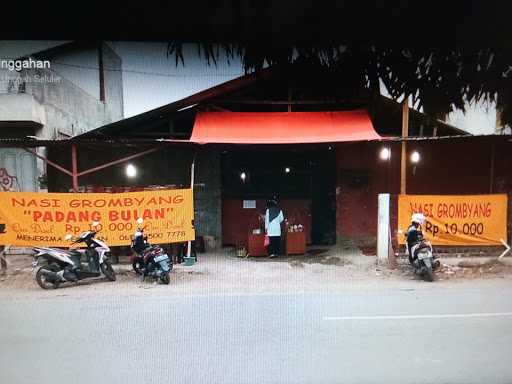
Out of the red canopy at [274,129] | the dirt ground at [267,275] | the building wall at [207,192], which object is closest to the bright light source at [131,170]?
the building wall at [207,192]

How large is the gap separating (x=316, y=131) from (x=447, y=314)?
4.10 m

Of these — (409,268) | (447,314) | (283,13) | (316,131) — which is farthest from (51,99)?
(409,268)

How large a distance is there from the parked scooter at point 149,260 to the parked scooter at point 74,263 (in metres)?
0.45

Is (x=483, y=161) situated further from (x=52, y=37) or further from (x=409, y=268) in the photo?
(x=52, y=37)

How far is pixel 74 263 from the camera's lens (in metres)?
5.64

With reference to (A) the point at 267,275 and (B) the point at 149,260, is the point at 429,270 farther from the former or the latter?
(B) the point at 149,260

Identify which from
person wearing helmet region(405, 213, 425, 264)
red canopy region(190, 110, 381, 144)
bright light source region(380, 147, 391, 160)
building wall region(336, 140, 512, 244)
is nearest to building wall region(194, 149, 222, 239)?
red canopy region(190, 110, 381, 144)

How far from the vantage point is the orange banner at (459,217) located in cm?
667

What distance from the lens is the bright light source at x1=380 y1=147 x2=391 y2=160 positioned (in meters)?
8.15

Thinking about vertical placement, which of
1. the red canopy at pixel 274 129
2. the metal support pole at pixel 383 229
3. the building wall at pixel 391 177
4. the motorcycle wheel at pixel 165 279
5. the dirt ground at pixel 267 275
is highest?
the red canopy at pixel 274 129

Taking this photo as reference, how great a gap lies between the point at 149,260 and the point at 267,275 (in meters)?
1.99

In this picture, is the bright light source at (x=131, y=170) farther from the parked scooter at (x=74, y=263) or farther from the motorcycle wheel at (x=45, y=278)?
the motorcycle wheel at (x=45, y=278)

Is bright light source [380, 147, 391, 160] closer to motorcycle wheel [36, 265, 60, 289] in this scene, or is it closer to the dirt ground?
the dirt ground

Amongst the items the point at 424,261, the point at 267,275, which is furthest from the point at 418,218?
the point at 267,275
